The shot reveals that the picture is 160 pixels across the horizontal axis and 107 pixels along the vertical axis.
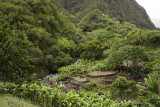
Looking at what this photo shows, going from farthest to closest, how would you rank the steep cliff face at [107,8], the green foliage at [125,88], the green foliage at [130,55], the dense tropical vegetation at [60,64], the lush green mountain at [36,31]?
the steep cliff face at [107,8]
the lush green mountain at [36,31]
the green foliage at [130,55]
the green foliage at [125,88]
the dense tropical vegetation at [60,64]

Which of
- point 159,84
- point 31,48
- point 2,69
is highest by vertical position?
point 31,48

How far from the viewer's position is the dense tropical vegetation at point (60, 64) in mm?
5941

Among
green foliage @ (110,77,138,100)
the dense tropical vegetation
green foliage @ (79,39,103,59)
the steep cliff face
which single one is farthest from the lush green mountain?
the steep cliff face

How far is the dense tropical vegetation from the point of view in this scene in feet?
19.5

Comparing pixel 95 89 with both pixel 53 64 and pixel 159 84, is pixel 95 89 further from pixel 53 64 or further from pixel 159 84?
pixel 53 64

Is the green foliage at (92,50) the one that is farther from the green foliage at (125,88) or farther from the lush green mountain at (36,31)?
the green foliage at (125,88)

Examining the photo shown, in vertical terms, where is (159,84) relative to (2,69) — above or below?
below

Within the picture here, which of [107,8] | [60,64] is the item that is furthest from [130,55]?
[107,8]

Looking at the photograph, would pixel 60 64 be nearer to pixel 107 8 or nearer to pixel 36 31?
pixel 36 31

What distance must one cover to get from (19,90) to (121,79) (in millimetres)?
5348

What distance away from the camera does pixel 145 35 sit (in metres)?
21.0

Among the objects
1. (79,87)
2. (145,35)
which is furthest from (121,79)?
(145,35)

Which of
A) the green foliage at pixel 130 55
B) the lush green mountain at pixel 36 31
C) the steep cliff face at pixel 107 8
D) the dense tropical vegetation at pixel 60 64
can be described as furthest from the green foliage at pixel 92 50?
the steep cliff face at pixel 107 8

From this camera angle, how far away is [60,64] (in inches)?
783
